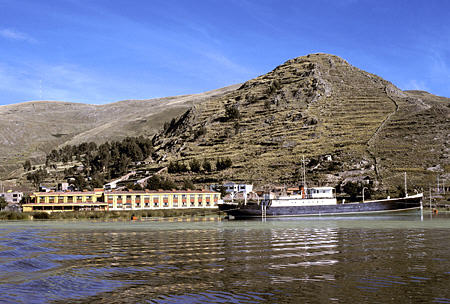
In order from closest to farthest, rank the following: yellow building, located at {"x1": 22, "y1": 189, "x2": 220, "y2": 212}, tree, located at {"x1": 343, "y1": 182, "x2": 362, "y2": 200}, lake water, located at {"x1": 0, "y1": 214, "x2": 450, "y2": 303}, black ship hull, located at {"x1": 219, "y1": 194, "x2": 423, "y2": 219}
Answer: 1. lake water, located at {"x1": 0, "y1": 214, "x2": 450, "y2": 303}
2. black ship hull, located at {"x1": 219, "y1": 194, "x2": 423, "y2": 219}
3. yellow building, located at {"x1": 22, "y1": 189, "x2": 220, "y2": 212}
4. tree, located at {"x1": 343, "y1": 182, "x2": 362, "y2": 200}

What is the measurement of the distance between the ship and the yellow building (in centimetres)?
2857

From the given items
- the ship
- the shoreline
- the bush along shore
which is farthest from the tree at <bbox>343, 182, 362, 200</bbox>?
the bush along shore

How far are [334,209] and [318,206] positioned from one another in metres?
2.94

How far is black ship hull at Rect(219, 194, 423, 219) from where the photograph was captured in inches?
3420

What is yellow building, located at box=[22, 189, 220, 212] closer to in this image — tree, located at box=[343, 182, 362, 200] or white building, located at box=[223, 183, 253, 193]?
white building, located at box=[223, 183, 253, 193]

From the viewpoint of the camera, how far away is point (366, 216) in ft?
281

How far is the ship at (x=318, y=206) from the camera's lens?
285ft

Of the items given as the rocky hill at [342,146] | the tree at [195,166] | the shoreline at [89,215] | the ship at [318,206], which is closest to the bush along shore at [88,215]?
the shoreline at [89,215]

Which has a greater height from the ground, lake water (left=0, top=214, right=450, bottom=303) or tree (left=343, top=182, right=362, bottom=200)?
tree (left=343, top=182, right=362, bottom=200)

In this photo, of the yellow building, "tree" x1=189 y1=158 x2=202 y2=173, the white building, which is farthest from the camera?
"tree" x1=189 y1=158 x2=202 y2=173

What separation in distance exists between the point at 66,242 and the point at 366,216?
59.5 meters

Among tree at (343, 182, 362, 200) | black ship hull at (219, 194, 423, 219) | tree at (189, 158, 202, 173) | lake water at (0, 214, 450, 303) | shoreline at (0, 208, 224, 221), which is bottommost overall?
shoreline at (0, 208, 224, 221)

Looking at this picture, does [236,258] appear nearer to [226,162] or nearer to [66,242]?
[66,242]

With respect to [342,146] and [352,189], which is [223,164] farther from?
[352,189]
